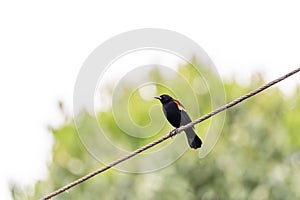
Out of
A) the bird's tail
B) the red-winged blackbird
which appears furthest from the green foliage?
the bird's tail

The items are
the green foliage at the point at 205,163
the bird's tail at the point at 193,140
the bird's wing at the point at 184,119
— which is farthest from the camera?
the green foliage at the point at 205,163

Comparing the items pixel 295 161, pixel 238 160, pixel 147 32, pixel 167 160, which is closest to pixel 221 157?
pixel 238 160

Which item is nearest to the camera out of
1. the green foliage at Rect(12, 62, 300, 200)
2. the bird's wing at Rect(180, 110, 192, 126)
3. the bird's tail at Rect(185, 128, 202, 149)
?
the bird's tail at Rect(185, 128, 202, 149)

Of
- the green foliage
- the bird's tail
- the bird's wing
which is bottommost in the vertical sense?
the green foliage

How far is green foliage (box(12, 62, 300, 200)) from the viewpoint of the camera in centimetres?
1756

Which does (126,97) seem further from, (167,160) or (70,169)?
(167,160)

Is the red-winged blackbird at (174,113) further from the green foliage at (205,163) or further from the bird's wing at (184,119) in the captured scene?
the green foliage at (205,163)

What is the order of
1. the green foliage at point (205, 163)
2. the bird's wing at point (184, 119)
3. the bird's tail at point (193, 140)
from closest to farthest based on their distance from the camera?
the bird's tail at point (193, 140) → the bird's wing at point (184, 119) → the green foliage at point (205, 163)

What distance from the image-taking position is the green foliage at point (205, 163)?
17562mm

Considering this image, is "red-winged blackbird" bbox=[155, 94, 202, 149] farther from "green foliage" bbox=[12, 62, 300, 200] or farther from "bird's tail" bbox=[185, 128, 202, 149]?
"green foliage" bbox=[12, 62, 300, 200]

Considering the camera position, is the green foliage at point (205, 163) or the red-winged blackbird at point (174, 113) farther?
the green foliage at point (205, 163)

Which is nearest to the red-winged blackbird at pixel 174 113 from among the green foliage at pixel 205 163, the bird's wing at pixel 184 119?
the bird's wing at pixel 184 119

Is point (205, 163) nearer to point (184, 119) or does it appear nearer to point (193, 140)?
point (184, 119)

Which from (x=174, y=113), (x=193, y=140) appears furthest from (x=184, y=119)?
(x=193, y=140)
